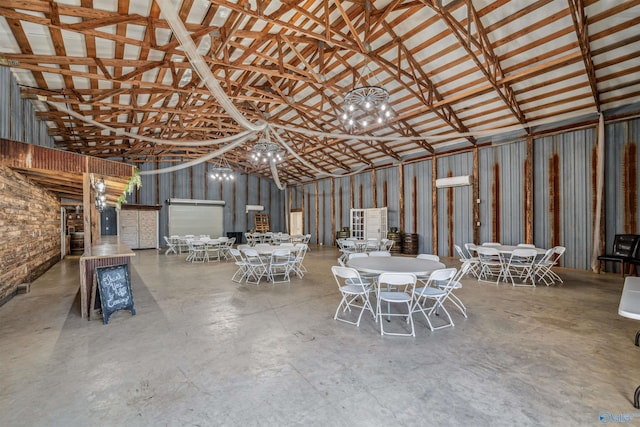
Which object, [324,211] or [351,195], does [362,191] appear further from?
[324,211]

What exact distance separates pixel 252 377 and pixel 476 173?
9142 millimetres

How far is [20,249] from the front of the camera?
Answer: 523 cm

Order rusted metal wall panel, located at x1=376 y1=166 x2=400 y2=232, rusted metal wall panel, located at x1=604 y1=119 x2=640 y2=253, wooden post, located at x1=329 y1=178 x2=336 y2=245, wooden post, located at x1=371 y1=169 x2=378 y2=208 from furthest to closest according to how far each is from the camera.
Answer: wooden post, located at x1=329 y1=178 x2=336 y2=245
wooden post, located at x1=371 y1=169 x2=378 y2=208
rusted metal wall panel, located at x1=376 y1=166 x2=400 y2=232
rusted metal wall panel, located at x1=604 y1=119 x2=640 y2=253

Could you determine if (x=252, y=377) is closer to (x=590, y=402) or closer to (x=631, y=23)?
(x=590, y=402)

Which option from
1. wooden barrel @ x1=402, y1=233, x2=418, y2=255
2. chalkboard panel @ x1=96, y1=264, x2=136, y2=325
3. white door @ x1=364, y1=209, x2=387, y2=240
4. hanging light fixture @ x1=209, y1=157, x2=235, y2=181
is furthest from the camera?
white door @ x1=364, y1=209, x2=387, y2=240

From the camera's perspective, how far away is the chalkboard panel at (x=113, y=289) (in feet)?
12.1

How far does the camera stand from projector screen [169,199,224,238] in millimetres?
14516

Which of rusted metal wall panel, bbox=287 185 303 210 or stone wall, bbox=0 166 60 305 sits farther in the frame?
Result: rusted metal wall panel, bbox=287 185 303 210

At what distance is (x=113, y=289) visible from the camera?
3.85 metres

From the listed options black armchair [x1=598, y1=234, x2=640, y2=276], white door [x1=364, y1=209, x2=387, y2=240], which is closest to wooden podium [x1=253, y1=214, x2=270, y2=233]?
white door [x1=364, y1=209, x2=387, y2=240]

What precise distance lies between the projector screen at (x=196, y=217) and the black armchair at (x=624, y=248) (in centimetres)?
1522

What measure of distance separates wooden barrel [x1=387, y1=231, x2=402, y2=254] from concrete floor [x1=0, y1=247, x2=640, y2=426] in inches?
251

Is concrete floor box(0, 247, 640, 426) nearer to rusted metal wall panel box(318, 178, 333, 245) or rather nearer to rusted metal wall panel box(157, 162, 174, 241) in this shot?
rusted metal wall panel box(157, 162, 174, 241)

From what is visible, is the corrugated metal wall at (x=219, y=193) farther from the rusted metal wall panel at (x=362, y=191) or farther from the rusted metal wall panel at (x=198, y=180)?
the rusted metal wall panel at (x=362, y=191)
